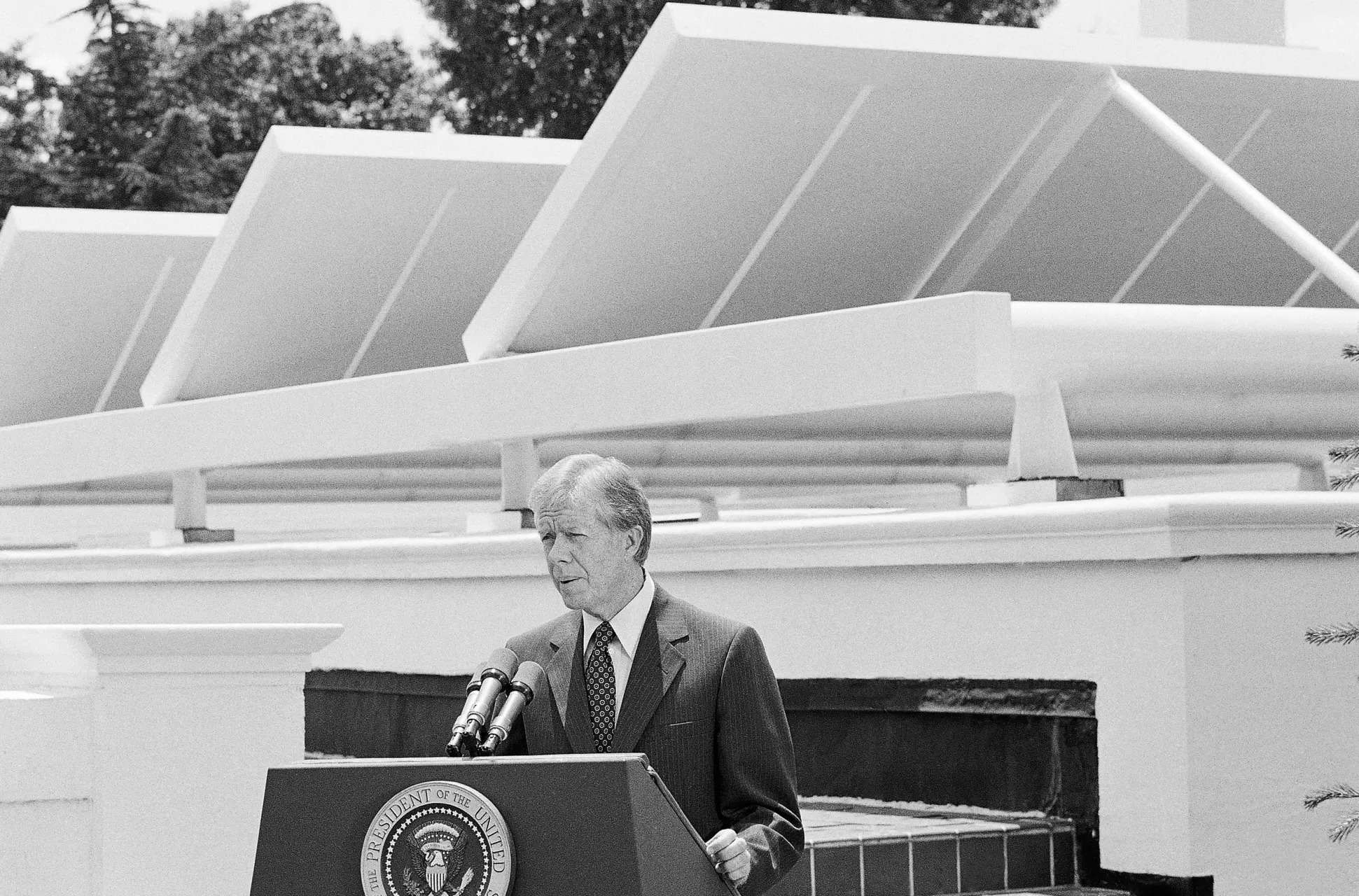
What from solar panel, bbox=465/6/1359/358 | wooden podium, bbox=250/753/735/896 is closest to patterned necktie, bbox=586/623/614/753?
wooden podium, bbox=250/753/735/896

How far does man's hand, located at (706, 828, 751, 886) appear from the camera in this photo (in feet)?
12.5

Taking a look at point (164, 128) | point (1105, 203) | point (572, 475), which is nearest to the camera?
point (572, 475)

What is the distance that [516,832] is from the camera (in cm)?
364

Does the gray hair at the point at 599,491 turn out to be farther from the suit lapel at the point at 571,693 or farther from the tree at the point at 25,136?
the tree at the point at 25,136

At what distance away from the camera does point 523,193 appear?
525 inches

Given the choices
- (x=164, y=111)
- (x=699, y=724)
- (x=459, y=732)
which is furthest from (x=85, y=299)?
(x=164, y=111)

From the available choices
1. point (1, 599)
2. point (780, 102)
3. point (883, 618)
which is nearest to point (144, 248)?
point (1, 599)

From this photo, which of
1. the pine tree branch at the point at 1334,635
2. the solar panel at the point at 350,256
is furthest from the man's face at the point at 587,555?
the solar panel at the point at 350,256

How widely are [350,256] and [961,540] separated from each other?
6660 mm

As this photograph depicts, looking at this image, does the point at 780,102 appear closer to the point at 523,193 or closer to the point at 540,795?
the point at 523,193

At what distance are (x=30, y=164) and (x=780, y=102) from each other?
3040 cm

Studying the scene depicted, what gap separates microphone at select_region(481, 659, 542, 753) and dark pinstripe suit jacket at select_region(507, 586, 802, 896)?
3.4 inches

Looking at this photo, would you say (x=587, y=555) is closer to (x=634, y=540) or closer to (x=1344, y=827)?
(x=634, y=540)

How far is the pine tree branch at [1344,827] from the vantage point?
19.4ft
